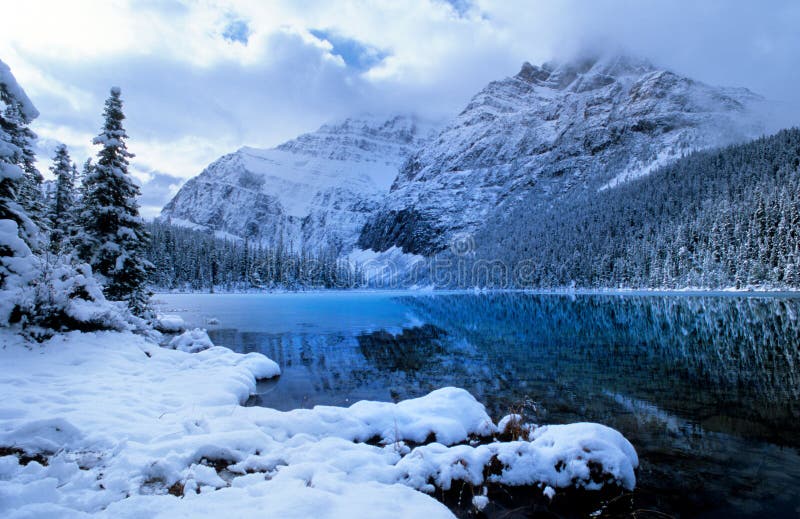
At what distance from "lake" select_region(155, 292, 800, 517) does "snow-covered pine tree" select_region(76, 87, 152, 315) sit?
7118mm

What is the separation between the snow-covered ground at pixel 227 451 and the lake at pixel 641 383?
5.01ft

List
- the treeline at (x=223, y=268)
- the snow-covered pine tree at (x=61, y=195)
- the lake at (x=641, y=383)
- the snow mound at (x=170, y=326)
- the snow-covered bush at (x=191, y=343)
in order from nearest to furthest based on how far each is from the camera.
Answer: the lake at (x=641, y=383) < the snow-covered bush at (x=191, y=343) < the snow mound at (x=170, y=326) < the snow-covered pine tree at (x=61, y=195) < the treeline at (x=223, y=268)

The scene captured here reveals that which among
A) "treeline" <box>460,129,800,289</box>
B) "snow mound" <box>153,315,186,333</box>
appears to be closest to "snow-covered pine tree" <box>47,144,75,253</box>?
"snow mound" <box>153,315,186,333</box>

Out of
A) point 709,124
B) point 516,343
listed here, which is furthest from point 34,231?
point 709,124

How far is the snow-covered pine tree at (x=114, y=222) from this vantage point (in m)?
18.5

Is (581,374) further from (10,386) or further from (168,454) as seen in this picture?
(10,386)

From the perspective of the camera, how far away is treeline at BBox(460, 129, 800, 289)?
2864 inches

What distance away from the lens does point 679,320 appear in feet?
116

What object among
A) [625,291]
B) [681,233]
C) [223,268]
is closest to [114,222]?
[223,268]

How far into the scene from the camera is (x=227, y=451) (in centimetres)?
654

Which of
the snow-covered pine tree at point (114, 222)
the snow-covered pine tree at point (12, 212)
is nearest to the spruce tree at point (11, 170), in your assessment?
the snow-covered pine tree at point (12, 212)

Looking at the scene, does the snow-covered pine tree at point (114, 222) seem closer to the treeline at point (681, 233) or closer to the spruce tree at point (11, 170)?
the spruce tree at point (11, 170)

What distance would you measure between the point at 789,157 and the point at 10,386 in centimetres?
14336

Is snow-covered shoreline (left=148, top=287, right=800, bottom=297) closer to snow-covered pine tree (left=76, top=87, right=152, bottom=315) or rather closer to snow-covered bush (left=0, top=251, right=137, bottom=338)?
snow-covered pine tree (left=76, top=87, right=152, bottom=315)
